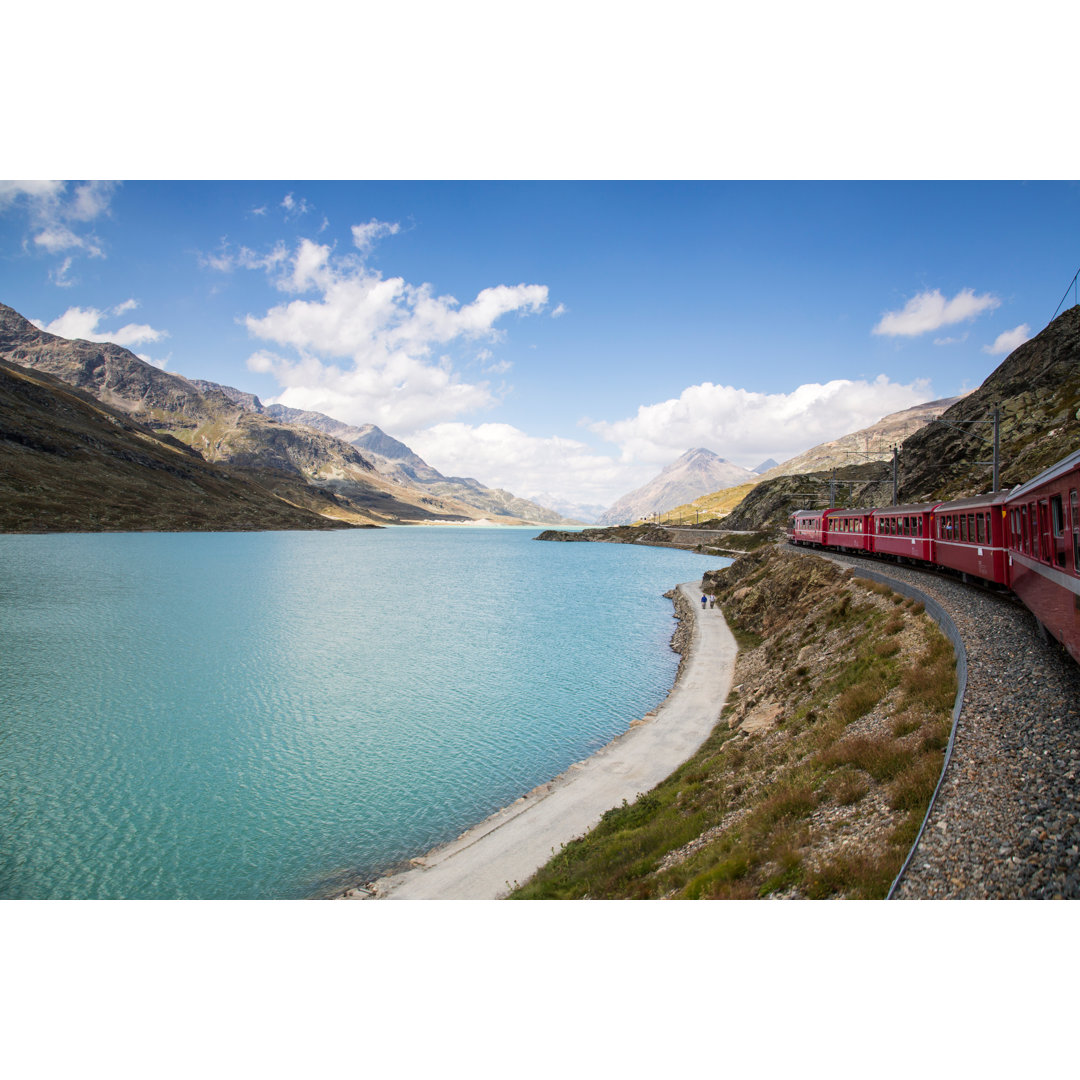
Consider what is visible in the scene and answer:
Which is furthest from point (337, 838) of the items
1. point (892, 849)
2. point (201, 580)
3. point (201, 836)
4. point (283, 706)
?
point (201, 580)

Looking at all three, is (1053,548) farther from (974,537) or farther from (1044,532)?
(974,537)

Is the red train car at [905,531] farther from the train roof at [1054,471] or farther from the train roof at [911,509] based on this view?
the train roof at [1054,471]

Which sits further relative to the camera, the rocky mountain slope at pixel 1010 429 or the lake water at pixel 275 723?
the rocky mountain slope at pixel 1010 429

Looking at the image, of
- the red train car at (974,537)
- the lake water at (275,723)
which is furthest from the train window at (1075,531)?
the lake water at (275,723)

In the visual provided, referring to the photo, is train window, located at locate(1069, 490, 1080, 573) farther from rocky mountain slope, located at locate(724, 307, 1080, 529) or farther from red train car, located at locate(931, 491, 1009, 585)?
rocky mountain slope, located at locate(724, 307, 1080, 529)

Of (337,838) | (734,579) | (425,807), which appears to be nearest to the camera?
(337,838)

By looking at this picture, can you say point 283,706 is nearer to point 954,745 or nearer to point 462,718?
point 462,718
